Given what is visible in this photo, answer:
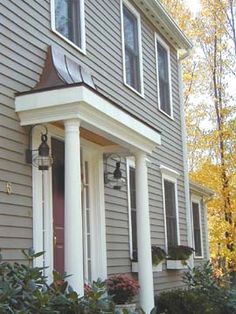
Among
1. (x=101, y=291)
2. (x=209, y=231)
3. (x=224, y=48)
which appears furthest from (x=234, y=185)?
(x=101, y=291)

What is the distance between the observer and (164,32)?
12.5 m

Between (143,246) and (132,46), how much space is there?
14.1 ft

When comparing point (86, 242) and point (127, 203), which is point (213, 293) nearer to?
point (127, 203)

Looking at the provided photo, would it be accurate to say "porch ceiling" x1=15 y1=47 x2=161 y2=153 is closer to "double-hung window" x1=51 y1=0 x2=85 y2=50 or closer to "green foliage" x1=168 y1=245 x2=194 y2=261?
"double-hung window" x1=51 y1=0 x2=85 y2=50

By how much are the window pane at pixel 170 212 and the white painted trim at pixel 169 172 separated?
0.58 feet

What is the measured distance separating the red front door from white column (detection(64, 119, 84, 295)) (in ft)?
3.56

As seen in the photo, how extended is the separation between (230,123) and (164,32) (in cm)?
601

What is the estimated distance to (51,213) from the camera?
7000 mm

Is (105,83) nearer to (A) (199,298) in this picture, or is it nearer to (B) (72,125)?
(B) (72,125)

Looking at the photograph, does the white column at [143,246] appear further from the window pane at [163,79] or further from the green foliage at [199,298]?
the window pane at [163,79]

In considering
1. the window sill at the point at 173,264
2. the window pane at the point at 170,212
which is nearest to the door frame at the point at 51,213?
the window sill at the point at 173,264

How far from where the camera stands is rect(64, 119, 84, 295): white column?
6023 millimetres

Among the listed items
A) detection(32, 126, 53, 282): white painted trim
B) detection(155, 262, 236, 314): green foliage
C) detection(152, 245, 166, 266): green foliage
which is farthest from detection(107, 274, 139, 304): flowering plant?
detection(152, 245, 166, 266): green foliage

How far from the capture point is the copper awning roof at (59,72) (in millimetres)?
6703
